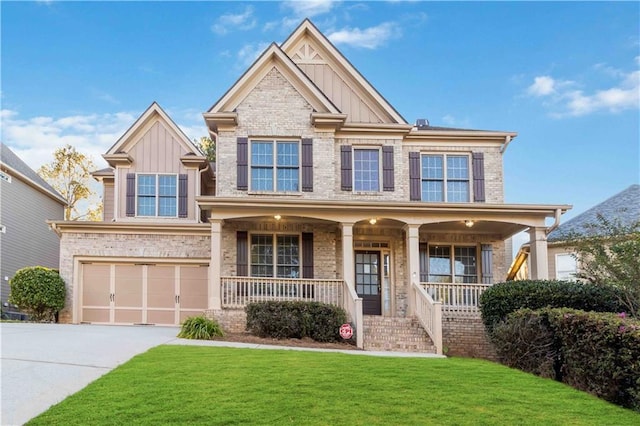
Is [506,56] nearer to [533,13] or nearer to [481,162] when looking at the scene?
[533,13]

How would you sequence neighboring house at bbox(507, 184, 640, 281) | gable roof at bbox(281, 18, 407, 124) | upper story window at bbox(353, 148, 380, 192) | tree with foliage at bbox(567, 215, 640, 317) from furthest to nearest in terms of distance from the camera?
neighboring house at bbox(507, 184, 640, 281) < gable roof at bbox(281, 18, 407, 124) < upper story window at bbox(353, 148, 380, 192) < tree with foliage at bbox(567, 215, 640, 317)

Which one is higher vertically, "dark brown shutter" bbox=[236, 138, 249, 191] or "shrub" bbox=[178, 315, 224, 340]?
"dark brown shutter" bbox=[236, 138, 249, 191]

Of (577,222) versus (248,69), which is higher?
(248,69)

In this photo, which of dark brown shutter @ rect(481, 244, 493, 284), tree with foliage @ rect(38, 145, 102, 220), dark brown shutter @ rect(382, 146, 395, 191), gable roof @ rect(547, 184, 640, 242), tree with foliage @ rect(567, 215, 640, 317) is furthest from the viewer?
tree with foliage @ rect(38, 145, 102, 220)

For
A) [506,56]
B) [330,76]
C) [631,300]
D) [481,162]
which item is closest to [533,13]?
[506,56]

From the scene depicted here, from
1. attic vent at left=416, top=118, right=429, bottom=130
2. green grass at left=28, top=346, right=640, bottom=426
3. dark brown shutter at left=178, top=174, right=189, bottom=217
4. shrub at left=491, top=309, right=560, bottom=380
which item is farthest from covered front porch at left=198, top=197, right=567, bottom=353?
green grass at left=28, top=346, right=640, bottom=426

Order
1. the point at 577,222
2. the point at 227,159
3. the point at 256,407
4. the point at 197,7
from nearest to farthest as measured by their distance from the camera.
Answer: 1. the point at 256,407
2. the point at 227,159
3. the point at 197,7
4. the point at 577,222

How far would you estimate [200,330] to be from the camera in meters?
13.5

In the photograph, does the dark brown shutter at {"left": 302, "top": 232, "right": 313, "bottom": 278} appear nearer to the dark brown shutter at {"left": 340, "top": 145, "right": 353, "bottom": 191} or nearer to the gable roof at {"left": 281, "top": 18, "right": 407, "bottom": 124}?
the dark brown shutter at {"left": 340, "top": 145, "right": 353, "bottom": 191}

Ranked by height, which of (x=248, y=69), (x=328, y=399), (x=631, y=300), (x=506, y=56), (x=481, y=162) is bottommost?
(x=328, y=399)

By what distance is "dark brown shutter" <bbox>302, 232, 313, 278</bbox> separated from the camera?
56.5 ft

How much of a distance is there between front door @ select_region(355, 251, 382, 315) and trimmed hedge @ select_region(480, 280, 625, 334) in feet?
15.5

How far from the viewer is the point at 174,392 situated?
7.14 metres

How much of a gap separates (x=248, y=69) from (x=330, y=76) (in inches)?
116
